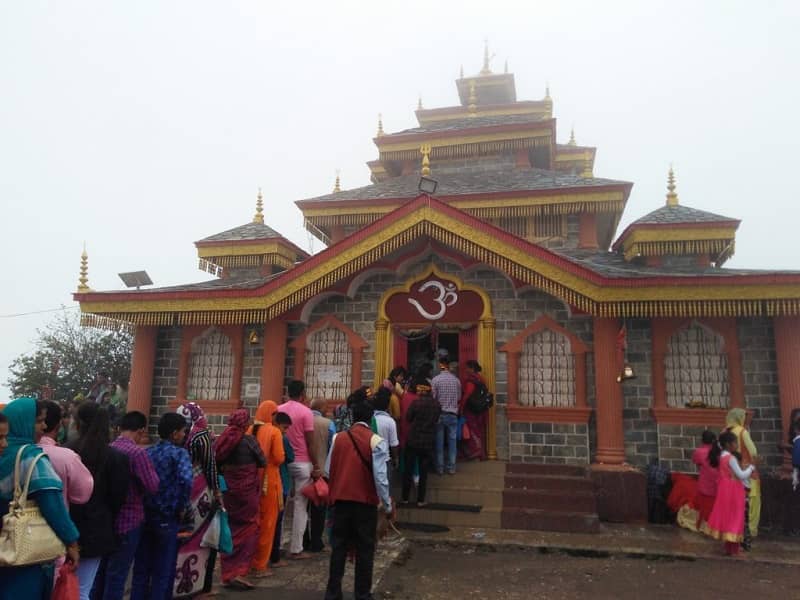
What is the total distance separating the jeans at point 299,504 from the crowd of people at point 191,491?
13 millimetres

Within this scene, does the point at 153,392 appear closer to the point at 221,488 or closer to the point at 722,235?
the point at 221,488

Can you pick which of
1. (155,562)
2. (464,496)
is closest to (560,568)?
(464,496)

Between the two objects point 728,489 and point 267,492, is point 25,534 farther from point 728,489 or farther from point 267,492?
point 728,489

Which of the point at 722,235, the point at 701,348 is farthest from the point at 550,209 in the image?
the point at 701,348

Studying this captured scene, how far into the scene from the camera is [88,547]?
3.71 meters

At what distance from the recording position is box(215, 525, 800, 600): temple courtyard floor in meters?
5.82

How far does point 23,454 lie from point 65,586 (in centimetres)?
82

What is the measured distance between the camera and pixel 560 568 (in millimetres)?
6699

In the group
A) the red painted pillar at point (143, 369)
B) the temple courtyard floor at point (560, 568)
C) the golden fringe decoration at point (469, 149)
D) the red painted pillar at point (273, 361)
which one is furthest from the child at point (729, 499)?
the red painted pillar at point (143, 369)

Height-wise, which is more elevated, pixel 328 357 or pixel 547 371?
pixel 328 357

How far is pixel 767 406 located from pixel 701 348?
1278mm

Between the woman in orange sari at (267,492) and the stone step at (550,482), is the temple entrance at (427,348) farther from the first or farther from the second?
the woman in orange sari at (267,492)

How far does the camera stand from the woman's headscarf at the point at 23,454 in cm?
305

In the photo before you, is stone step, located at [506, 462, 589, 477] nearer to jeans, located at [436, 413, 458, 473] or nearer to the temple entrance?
jeans, located at [436, 413, 458, 473]
